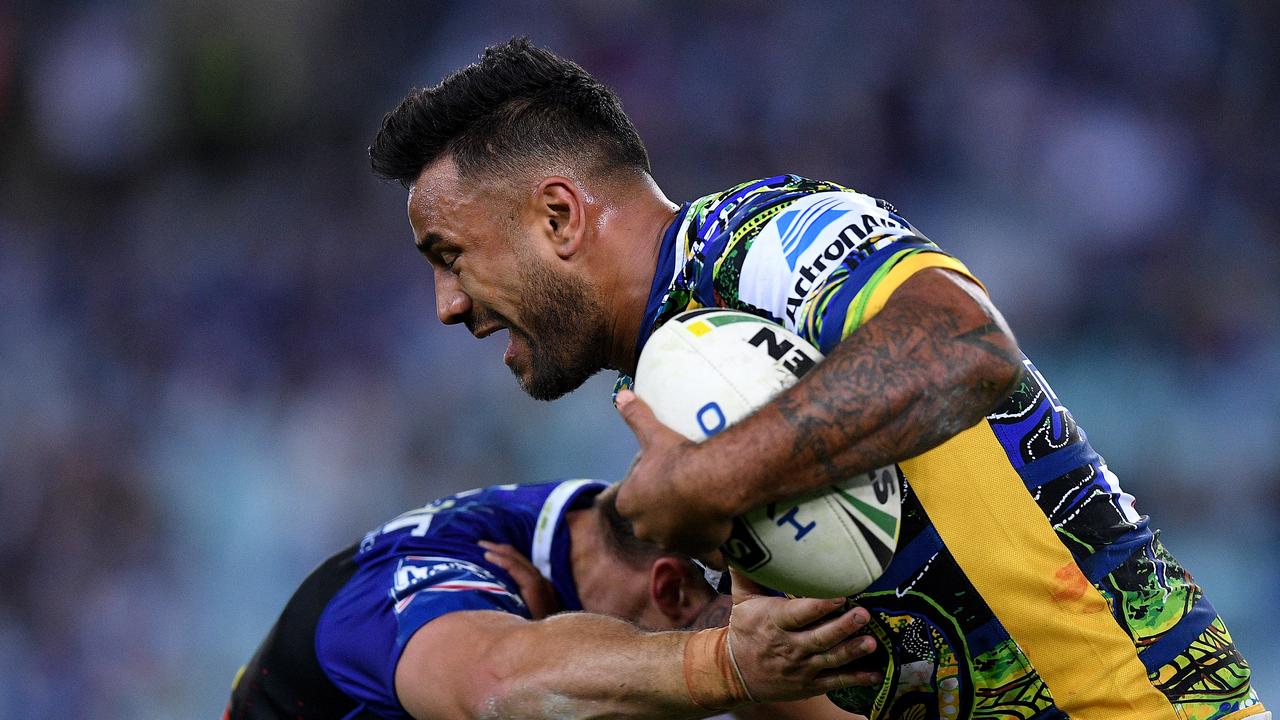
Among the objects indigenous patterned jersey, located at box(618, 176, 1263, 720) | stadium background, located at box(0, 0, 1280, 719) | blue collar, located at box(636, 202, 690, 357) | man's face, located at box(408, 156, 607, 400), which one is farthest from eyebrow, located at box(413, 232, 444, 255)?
stadium background, located at box(0, 0, 1280, 719)

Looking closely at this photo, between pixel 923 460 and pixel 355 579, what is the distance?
2084 millimetres

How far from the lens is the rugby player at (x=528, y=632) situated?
2.80 m

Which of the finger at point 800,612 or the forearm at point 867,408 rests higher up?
the forearm at point 867,408

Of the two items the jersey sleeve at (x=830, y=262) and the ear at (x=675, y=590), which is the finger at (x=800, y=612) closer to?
the jersey sleeve at (x=830, y=262)

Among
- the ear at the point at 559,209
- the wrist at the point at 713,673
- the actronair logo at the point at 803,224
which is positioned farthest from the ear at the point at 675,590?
the actronair logo at the point at 803,224

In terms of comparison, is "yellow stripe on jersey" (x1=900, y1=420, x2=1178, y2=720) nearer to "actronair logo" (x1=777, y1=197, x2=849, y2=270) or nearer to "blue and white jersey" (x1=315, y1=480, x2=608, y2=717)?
"actronair logo" (x1=777, y1=197, x2=849, y2=270)

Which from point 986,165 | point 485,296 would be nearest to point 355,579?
point 485,296

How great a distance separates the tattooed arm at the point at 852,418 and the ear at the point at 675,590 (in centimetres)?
194

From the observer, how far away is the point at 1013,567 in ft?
8.34

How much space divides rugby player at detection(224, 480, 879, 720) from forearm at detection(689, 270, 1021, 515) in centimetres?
60

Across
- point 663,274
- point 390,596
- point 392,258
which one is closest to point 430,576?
point 390,596

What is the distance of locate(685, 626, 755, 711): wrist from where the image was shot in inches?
114

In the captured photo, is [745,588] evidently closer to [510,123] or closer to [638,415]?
[638,415]

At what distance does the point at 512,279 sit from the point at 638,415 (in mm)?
945
